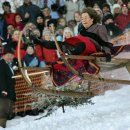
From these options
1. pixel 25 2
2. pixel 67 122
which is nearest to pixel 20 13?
pixel 25 2

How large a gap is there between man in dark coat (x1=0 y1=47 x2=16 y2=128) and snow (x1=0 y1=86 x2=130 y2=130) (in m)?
0.29

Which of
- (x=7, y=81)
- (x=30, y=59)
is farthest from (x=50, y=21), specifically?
(x=7, y=81)

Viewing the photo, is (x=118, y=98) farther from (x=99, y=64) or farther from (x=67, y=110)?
(x=99, y=64)

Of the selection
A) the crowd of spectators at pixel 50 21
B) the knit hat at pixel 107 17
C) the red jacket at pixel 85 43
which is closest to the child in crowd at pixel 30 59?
the crowd of spectators at pixel 50 21

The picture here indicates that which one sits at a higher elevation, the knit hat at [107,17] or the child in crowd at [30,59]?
the knit hat at [107,17]

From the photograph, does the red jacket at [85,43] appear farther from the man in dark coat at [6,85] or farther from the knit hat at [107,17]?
the knit hat at [107,17]

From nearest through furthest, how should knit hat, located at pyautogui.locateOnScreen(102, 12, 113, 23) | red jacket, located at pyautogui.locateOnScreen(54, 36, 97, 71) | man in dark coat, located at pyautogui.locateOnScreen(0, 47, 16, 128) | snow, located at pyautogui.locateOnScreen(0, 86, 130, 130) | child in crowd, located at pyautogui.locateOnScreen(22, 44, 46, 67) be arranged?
red jacket, located at pyautogui.locateOnScreen(54, 36, 97, 71) → snow, located at pyautogui.locateOnScreen(0, 86, 130, 130) → man in dark coat, located at pyautogui.locateOnScreen(0, 47, 16, 128) → child in crowd, located at pyautogui.locateOnScreen(22, 44, 46, 67) → knit hat, located at pyautogui.locateOnScreen(102, 12, 113, 23)

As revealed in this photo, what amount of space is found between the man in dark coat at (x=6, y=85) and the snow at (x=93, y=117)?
0.29 metres

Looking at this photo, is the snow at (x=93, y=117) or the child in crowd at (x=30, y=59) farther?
the child in crowd at (x=30, y=59)

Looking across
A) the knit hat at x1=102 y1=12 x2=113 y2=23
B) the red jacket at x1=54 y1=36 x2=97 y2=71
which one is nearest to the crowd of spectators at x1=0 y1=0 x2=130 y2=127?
the knit hat at x1=102 y1=12 x2=113 y2=23

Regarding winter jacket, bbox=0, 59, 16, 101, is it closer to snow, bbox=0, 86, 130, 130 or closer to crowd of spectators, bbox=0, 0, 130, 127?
crowd of spectators, bbox=0, 0, 130, 127

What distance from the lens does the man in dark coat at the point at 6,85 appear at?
971 cm

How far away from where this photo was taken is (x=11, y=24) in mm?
12109

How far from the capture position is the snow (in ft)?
25.7
